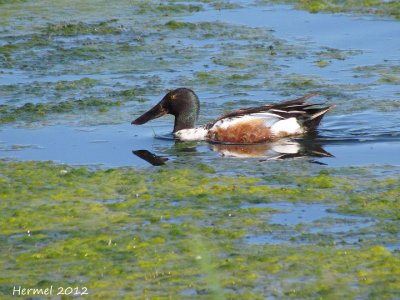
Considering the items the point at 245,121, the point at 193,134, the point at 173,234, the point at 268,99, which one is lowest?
the point at 193,134

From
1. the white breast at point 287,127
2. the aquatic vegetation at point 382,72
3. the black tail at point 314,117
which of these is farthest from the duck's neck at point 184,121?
the aquatic vegetation at point 382,72

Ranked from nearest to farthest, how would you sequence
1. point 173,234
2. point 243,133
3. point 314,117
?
point 173,234 → point 243,133 → point 314,117

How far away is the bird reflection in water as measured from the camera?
1045cm

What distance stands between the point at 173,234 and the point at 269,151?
3112mm

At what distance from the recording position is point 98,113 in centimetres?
1208

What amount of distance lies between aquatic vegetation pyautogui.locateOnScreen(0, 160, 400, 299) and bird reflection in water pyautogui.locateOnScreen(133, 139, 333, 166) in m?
0.71

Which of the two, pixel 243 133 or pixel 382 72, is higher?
pixel 382 72

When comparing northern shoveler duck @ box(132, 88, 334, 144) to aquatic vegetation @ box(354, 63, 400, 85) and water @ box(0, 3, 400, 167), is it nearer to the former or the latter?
water @ box(0, 3, 400, 167)

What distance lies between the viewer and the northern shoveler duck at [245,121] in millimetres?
11227

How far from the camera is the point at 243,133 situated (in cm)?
1130

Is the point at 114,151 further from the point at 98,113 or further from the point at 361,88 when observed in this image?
the point at 361,88

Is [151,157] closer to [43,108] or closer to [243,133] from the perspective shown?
[243,133]

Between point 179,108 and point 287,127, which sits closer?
point 287,127

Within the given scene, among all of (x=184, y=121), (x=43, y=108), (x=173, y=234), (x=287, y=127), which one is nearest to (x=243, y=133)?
(x=287, y=127)
